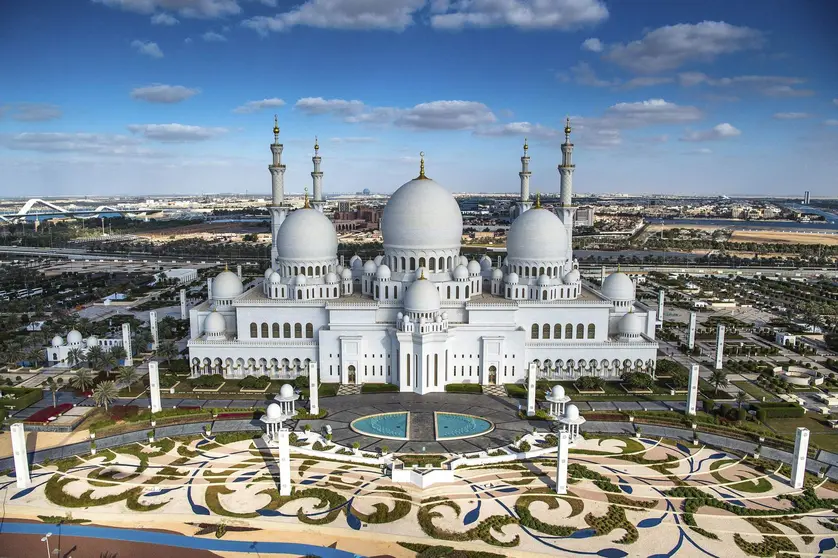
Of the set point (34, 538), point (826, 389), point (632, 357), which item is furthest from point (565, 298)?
point (34, 538)

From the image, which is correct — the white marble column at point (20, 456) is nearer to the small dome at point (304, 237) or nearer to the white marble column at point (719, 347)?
the small dome at point (304, 237)

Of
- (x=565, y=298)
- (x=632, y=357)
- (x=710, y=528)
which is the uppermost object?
(x=565, y=298)

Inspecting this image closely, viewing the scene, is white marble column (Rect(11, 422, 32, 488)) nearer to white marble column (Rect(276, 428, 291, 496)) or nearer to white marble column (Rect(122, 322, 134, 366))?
white marble column (Rect(276, 428, 291, 496))

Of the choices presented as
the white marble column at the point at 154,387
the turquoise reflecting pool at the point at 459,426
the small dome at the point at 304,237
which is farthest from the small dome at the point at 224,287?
the turquoise reflecting pool at the point at 459,426

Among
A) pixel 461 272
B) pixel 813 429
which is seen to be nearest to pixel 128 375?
pixel 461 272

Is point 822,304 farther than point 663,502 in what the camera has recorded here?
Yes

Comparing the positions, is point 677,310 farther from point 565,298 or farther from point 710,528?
point 710,528

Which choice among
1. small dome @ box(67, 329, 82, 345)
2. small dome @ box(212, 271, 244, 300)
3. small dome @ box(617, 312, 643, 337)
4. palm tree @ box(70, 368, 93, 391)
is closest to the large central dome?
small dome @ box(212, 271, 244, 300)
